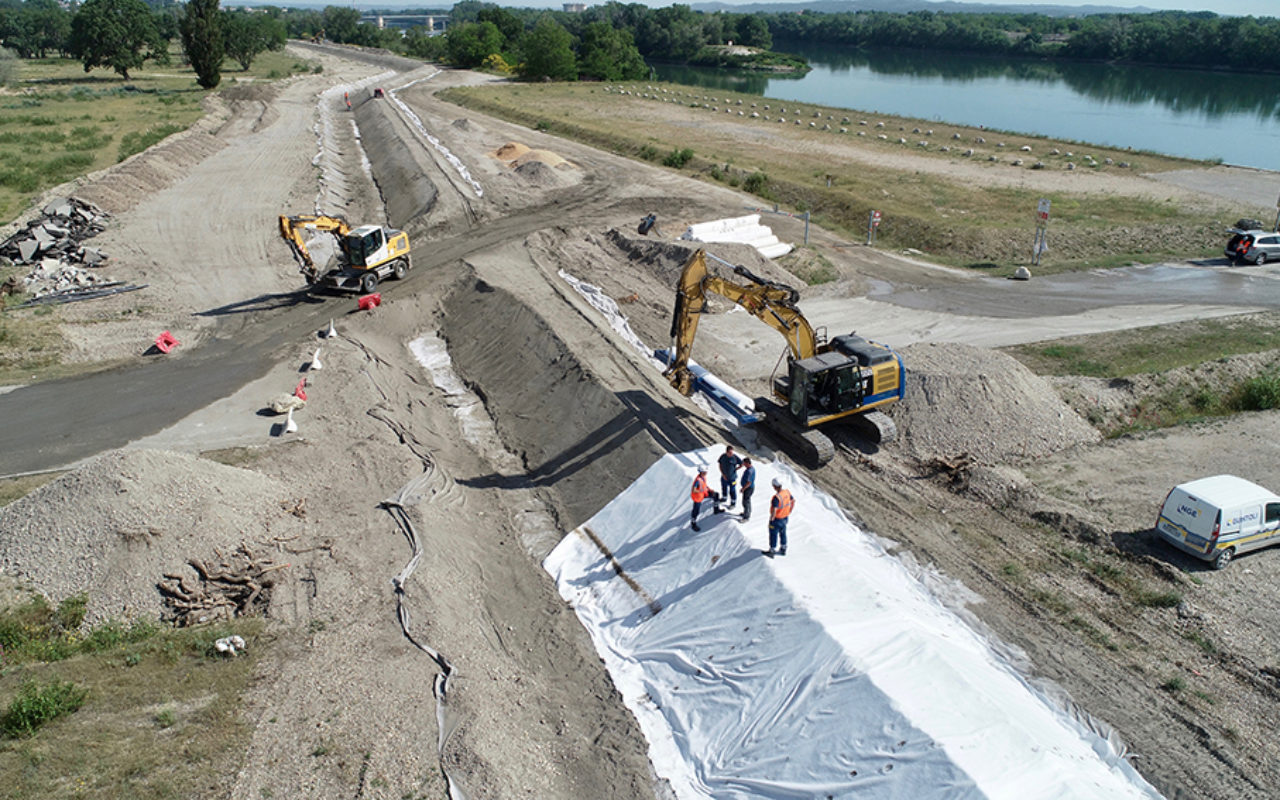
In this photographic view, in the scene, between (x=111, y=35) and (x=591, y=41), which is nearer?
(x=111, y=35)

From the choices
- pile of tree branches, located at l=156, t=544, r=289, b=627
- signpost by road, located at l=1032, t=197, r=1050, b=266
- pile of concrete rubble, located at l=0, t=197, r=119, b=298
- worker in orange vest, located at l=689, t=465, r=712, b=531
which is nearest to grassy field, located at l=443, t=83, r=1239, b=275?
signpost by road, located at l=1032, t=197, r=1050, b=266

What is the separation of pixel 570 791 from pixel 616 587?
485 cm

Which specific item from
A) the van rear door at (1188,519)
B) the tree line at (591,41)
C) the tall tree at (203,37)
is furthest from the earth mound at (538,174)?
the tree line at (591,41)

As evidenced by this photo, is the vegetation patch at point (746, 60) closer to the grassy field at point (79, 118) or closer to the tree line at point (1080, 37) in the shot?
the tree line at point (1080, 37)

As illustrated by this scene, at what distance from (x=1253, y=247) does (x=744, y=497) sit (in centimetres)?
3177

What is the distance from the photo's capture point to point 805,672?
41.0 ft

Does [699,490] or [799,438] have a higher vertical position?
[699,490]

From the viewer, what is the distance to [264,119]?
68688 millimetres

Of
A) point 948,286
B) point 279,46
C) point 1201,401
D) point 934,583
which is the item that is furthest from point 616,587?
point 279,46

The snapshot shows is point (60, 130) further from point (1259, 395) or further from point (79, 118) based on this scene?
point (1259, 395)

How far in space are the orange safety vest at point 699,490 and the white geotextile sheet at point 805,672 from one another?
69 centimetres

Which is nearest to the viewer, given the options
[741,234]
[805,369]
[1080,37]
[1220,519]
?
[1220,519]

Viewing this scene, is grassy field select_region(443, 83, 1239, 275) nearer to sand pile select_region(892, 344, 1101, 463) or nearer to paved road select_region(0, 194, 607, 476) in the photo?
sand pile select_region(892, 344, 1101, 463)

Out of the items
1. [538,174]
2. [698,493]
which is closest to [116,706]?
[698,493]
